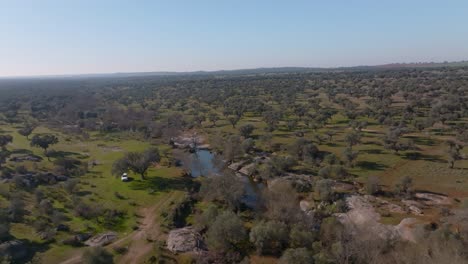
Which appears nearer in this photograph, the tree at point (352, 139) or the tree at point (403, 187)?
the tree at point (403, 187)

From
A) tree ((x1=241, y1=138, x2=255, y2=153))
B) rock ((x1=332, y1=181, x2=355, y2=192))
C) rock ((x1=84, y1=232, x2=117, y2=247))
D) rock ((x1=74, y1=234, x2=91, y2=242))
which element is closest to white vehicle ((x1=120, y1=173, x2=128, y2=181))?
rock ((x1=84, y1=232, x2=117, y2=247))

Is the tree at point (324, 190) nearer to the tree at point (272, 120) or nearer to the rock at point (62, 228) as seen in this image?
the rock at point (62, 228)

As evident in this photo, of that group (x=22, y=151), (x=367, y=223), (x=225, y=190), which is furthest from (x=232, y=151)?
(x=22, y=151)

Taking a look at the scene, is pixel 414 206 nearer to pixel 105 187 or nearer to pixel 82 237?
pixel 82 237

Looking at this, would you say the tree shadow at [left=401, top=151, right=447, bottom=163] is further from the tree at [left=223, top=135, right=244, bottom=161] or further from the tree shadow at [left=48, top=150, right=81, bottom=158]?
the tree shadow at [left=48, top=150, right=81, bottom=158]

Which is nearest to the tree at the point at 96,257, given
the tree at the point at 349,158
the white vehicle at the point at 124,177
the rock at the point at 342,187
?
the white vehicle at the point at 124,177

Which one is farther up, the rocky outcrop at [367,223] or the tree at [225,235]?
the tree at [225,235]
